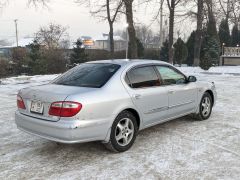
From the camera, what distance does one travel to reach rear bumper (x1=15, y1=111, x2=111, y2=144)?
4.33 meters

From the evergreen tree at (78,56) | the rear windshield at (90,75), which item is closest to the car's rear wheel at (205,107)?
the rear windshield at (90,75)

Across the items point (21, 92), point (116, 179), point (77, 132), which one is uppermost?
point (21, 92)

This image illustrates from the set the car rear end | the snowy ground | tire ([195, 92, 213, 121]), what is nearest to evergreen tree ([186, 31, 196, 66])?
tire ([195, 92, 213, 121])

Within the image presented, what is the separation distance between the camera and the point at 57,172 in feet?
14.2

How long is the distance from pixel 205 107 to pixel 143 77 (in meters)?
2.23

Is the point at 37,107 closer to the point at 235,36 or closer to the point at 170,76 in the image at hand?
the point at 170,76

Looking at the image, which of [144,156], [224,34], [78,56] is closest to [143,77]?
[144,156]

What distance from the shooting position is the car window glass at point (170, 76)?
591cm

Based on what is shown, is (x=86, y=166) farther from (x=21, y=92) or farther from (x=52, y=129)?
(x=21, y=92)

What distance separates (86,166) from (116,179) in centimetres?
63

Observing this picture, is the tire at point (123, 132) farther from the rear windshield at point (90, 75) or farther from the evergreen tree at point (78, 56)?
the evergreen tree at point (78, 56)

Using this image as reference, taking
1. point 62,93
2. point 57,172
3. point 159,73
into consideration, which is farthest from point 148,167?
point 159,73

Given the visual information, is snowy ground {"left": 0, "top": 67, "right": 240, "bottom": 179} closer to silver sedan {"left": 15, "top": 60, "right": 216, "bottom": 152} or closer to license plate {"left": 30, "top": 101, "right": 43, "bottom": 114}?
→ silver sedan {"left": 15, "top": 60, "right": 216, "bottom": 152}

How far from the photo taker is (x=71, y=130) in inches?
170
